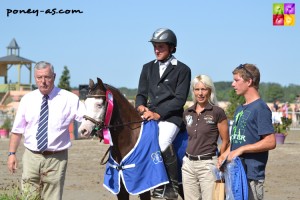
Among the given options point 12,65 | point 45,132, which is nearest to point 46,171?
point 45,132

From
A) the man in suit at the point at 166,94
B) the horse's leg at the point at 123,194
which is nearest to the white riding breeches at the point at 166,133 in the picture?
the man in suit at the point at 166,94

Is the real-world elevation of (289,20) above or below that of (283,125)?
above

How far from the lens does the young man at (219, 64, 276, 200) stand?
550 centimetres

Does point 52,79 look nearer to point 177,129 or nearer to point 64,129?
point 64,129

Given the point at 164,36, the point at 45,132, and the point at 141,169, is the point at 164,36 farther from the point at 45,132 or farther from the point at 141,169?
the point at 45,132

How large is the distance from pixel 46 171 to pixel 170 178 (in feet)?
4.91

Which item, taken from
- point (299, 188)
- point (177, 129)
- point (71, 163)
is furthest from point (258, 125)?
point (71, 163)

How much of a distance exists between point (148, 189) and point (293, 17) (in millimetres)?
25161

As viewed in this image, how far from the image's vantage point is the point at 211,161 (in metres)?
6.66

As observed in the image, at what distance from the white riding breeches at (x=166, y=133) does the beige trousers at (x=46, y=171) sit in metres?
1.16

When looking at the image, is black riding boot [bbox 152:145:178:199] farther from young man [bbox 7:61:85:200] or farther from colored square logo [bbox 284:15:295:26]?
colored square logo [bbox 284:15:295:26]

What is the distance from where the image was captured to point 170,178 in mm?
7254

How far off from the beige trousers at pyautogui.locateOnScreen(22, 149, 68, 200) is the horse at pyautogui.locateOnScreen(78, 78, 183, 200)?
41cm

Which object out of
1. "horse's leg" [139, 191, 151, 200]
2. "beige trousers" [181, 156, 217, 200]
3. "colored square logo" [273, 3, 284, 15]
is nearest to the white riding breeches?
"beige trousers" [181, 156, 217, 200]
